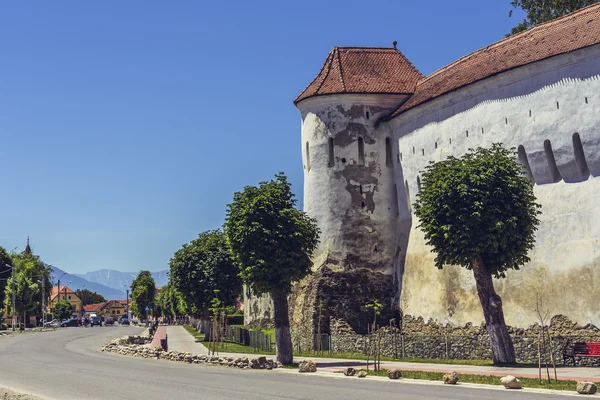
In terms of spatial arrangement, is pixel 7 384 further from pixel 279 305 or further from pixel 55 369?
pixel 279 305

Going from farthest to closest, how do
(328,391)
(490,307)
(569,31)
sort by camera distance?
(569,31)
(490,307)
(328,391)

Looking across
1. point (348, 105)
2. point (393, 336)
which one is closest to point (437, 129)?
point (348, 105)

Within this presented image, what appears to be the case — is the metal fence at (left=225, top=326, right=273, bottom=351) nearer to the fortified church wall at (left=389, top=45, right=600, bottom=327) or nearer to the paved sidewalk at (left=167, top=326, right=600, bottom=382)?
the paved sidewalk at (left=167, top=326, right=600, bottom=382)

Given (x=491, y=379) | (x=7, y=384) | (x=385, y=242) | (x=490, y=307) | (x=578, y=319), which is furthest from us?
(x=385, y=242)

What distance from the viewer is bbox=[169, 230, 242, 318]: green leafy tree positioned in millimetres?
51781

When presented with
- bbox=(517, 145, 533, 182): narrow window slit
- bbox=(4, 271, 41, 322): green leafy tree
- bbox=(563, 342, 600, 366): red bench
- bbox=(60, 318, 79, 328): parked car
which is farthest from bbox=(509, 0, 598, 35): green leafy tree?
bbox=(60, 318, 79, 328): parked car

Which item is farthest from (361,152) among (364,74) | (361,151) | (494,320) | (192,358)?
(494,320)

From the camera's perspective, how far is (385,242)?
1799 inches

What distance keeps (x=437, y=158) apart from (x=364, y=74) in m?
9.77

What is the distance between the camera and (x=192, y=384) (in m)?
23.0

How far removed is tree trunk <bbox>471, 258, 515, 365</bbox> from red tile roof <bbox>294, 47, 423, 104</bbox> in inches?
748

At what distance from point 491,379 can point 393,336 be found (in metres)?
14.1

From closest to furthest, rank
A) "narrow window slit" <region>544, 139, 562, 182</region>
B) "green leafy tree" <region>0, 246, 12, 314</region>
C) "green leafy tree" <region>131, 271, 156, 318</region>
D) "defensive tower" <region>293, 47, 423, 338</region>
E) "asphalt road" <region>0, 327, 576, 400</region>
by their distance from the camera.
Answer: "asphalt road" <region>0, 327, 576, 400</region> → "narrow window slit" <region>544, 139, 562, 182</region> → "defensive tower" <region>293, 47, 423, 338</region> → "green leafy tree" <region>0, 246, 12, 314</region> → "green leafy tree" <region>131, 271, 156, 318</region>

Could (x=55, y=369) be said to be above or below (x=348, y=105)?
below
